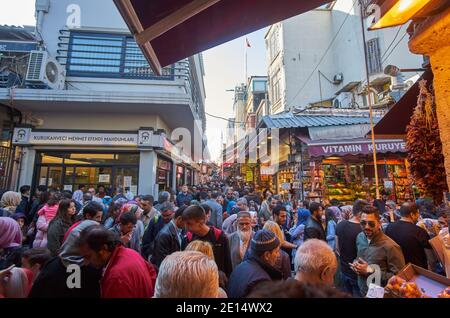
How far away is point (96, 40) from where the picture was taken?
423 inches

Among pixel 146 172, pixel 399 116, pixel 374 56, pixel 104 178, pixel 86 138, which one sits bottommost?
pixel 104 178

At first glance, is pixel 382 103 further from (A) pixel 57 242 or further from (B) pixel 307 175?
(A) pixel 57 242

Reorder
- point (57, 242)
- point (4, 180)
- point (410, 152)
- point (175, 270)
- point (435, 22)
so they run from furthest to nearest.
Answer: point (4, 180) → point (57, 242) → point (410, 152) → point (435, 22) → point (175, 270)

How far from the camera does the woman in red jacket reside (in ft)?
6.04

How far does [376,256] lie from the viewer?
2.74m

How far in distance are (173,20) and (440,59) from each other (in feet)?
7.53

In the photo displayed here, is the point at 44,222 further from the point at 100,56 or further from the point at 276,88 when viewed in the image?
the point at 276,88

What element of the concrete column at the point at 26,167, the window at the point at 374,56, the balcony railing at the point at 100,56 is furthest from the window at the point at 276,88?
the concrete column at the point at 26,167

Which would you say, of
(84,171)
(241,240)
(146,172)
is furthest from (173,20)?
(84,171)

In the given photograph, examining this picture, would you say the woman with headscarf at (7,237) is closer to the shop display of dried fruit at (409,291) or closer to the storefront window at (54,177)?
the shop display of dried fruit at (409,291)

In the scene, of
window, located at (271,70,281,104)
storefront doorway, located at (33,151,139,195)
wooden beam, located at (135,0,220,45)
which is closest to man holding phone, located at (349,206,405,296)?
wooden beam, located at (135,0,220,45)

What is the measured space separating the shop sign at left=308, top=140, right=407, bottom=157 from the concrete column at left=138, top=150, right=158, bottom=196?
21.1ft
